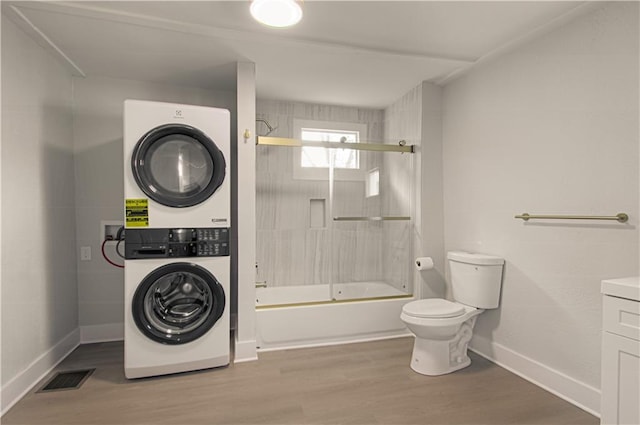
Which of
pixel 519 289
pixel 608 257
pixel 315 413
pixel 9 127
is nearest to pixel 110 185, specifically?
pixel 9 127

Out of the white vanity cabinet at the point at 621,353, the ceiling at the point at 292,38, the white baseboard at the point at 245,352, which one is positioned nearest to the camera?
the white vanity cabinet at the point at 621,353

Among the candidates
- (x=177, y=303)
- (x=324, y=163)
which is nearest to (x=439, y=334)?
(x=324, y=163)

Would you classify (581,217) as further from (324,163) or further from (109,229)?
(109,229)

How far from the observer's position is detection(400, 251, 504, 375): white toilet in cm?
223

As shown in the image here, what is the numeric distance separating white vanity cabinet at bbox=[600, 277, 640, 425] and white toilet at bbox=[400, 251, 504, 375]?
92 cm

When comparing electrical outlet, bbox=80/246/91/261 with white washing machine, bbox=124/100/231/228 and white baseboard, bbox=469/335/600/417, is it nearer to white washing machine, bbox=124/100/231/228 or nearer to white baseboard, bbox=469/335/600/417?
white washing machine, bbox=124/100/231/228

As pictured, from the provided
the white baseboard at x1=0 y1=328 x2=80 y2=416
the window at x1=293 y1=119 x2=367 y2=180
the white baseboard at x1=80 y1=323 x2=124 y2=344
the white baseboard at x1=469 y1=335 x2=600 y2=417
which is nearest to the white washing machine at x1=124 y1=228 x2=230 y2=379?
the white baseboard at x1=0 y1=328 x2=80 y2=416

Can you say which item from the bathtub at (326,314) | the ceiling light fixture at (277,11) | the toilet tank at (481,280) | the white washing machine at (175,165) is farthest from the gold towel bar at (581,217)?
the white washing machine at (175,165)

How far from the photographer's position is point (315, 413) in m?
1.83

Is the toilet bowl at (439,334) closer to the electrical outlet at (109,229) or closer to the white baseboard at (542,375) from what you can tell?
the white baseboard at (542,375)

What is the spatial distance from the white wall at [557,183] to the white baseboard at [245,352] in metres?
1.76

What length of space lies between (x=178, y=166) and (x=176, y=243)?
1.73 feet

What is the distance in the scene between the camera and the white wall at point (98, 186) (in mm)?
2854

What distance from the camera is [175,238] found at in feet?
7.32
